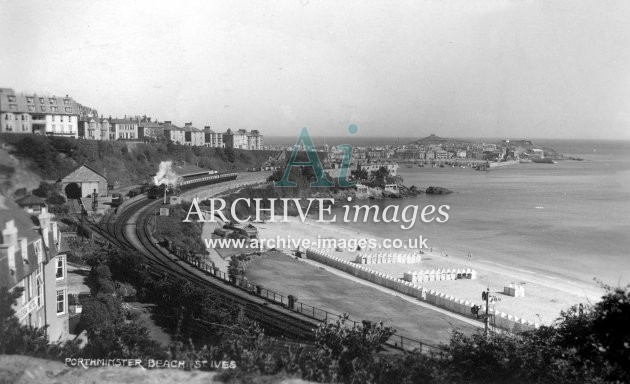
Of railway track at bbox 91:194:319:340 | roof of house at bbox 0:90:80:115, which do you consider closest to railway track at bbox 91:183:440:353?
railway track at bbox 91:194:319:340

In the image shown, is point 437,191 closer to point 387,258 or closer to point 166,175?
point 166,175

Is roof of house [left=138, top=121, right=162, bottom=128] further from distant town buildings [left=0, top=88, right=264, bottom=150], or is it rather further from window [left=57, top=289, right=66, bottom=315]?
window [left=57, top=289, right=66, bottom=315]

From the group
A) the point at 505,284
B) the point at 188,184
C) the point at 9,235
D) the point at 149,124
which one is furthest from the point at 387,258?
the point at 149,124

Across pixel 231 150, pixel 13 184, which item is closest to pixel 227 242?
pixel 13 184

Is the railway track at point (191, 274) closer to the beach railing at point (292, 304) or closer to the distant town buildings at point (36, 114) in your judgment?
the beach railing at point (292, 304)

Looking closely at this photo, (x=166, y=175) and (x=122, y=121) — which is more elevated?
(x=122, y=121)

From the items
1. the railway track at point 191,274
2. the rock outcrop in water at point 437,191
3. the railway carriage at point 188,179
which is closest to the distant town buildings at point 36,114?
the railway track at point 191,274
